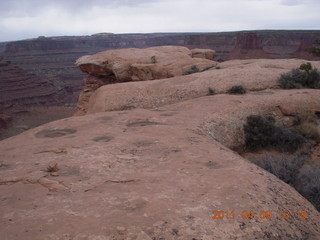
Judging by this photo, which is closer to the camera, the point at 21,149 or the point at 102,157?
the point at 102,157

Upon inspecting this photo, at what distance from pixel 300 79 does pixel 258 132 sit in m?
3.26

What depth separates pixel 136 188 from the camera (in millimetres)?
2713

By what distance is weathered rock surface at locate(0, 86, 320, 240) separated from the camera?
6.93 ft

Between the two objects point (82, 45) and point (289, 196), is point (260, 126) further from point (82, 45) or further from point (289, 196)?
point (82, 45)

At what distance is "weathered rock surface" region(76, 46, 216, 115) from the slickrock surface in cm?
757

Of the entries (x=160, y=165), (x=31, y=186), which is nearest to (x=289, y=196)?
(x=160, y=165)

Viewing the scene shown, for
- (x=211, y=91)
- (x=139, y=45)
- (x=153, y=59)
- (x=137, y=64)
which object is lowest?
(x=139, y=45)

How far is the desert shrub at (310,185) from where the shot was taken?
3408mm

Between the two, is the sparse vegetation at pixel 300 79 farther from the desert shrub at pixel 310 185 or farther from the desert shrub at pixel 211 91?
the desert shrub at pixel 310 185

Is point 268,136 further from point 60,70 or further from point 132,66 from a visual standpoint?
point 60,70

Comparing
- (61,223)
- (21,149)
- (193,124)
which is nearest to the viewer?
(61,223)

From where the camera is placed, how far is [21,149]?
161 inches

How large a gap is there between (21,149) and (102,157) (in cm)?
131
